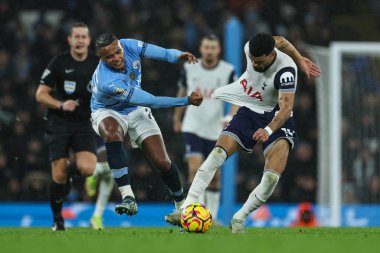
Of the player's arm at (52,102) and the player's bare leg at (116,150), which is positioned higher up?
the player's arm at (52,102)

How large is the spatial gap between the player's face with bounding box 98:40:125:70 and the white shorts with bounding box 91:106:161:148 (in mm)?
501

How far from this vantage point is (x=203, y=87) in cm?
1281

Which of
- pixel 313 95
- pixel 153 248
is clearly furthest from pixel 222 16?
pixel 153 248

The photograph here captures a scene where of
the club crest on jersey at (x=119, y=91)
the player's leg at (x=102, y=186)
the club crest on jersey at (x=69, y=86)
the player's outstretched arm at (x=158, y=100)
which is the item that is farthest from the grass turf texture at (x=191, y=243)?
the player's leg at (x=102, y=186)

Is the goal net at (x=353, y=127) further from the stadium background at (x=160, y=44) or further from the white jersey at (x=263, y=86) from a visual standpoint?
the white jersey at (x=263, y=86)

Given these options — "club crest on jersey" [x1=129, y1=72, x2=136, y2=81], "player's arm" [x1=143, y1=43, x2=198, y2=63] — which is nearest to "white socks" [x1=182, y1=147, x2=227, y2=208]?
"player's arm" [x1=143, y1=43, x2=198, y2=63]

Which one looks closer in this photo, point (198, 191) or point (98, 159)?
point (198, 191)

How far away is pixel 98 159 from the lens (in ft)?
41.0

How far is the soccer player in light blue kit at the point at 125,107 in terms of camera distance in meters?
9.31

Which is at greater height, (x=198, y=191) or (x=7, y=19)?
(x=7, y=19)

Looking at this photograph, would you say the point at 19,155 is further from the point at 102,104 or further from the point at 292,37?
the point at 102,104

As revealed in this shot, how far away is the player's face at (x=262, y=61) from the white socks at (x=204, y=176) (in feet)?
2.75

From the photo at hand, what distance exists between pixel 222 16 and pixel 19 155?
194 inches

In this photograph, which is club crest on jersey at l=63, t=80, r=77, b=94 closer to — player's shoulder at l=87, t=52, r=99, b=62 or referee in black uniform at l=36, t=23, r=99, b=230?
referee in black uniform at l=36, t=23, r=99, b=230
